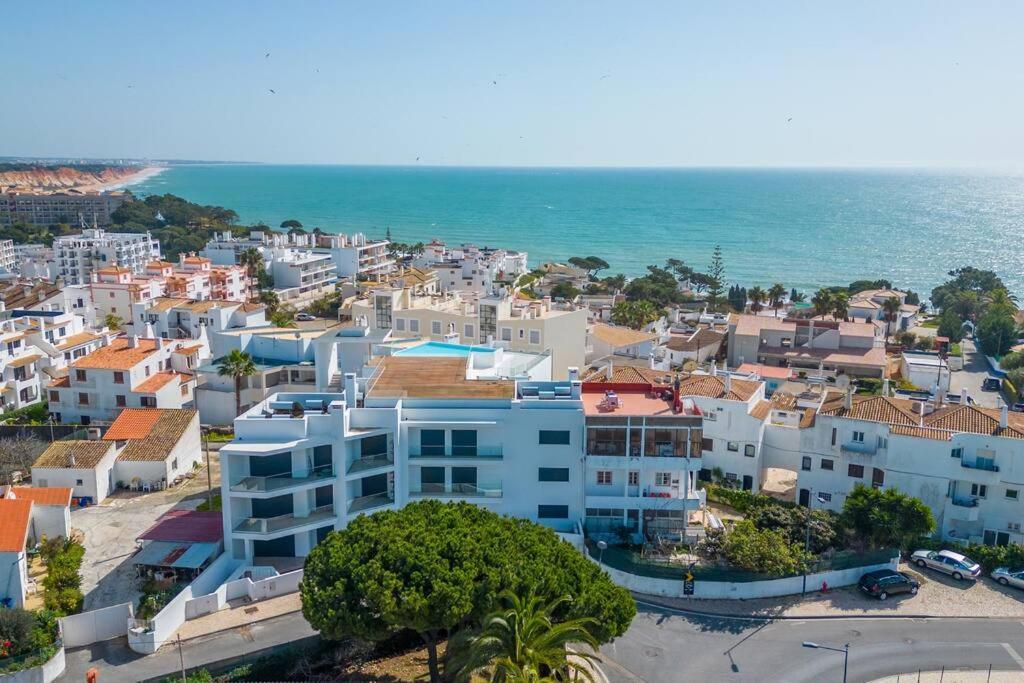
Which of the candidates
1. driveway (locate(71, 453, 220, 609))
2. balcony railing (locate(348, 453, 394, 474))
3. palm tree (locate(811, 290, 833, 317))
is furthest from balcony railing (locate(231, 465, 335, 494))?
palm tree (locate(811, 290, 833, 317))

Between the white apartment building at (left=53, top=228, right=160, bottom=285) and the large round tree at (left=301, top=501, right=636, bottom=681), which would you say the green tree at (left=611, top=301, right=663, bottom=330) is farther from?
the white apartment building at (left=53, top=228, right=160, bottom=285)

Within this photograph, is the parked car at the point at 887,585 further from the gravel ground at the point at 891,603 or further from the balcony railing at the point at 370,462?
the balcony railing at the point at 370,462

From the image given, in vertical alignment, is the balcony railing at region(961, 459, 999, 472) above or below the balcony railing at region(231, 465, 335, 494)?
above

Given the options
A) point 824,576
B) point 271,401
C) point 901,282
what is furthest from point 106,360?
point 901,282

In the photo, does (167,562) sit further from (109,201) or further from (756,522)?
(109,201)

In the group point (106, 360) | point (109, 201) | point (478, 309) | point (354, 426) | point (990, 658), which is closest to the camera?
point (990, 658)

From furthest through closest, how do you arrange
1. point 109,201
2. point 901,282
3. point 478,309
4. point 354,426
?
1. point 109,201
2. point 901,282
3. point 478,309
4. point 354,426

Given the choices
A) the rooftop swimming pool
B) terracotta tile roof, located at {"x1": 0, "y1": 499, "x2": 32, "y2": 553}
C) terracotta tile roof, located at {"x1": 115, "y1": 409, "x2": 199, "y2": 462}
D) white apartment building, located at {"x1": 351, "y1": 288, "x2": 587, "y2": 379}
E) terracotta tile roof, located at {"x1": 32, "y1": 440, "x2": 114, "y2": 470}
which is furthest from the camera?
white apartment building, located at {"x1": 351, "y1": 288, "x2": 587, "y2": 379}
